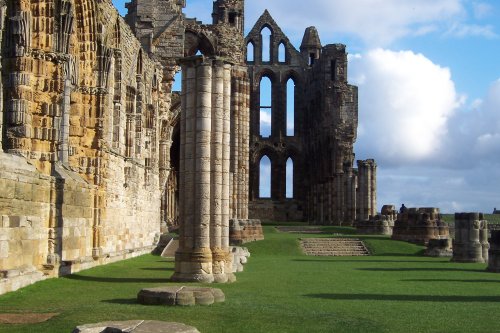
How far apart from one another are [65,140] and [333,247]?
12974 millimetres

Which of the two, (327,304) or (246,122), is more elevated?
(246,122)

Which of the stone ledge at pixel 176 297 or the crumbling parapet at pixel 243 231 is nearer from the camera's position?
the stone ledge at pixel 176 297

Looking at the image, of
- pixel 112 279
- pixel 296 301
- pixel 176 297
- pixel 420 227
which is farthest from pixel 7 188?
pixel 420 227

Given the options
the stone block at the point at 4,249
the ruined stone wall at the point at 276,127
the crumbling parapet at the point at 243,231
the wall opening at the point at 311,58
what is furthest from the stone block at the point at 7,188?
the wall opening at the point at 311,58

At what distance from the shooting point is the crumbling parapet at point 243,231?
2712cm

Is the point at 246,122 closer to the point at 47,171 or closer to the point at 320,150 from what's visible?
the point at 47,171

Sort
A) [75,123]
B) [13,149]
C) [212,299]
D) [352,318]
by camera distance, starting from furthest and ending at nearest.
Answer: [75,123]
[13,149]
[212,299]
[352,318]

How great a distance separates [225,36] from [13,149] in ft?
68.0

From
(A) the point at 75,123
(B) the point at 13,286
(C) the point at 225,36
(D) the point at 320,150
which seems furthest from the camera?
(D) the point at 320,150

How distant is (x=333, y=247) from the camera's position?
86.8 ft

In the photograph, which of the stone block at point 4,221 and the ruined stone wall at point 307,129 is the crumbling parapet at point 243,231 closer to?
the stone block at point 4,221

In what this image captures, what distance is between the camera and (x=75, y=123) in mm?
17000

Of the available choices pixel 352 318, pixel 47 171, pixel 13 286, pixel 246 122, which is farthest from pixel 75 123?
pixel 246 122

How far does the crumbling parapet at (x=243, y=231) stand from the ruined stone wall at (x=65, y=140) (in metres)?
5.66
